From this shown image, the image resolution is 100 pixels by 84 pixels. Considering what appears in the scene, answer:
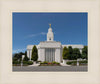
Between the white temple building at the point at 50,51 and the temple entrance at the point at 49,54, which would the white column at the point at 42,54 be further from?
the temple entrance at the point at 49,54

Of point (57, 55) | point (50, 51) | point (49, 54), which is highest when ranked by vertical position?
point (50, 51)

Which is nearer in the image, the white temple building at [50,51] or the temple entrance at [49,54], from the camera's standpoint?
the white temple building at [50,51]

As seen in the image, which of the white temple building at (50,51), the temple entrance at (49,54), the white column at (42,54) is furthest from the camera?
the temple entrance at (49,54)

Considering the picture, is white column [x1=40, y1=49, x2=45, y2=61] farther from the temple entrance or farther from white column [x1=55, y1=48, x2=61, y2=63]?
white column [x1=55, y1=48, x2=61, y2=63]

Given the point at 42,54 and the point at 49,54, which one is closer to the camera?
the point at 42,54

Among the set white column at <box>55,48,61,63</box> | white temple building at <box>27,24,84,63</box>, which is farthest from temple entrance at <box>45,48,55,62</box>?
A: white column at <box>55,48,61,63</box>

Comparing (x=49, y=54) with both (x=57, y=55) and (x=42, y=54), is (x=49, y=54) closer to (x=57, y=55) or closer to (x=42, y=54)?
(x=42, y=54)

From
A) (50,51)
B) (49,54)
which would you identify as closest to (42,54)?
(49,54)

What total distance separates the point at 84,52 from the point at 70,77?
20669mm

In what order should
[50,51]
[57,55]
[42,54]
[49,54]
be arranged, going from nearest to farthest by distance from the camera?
[42,54] < [57,55] < [49,54] < [50,51]

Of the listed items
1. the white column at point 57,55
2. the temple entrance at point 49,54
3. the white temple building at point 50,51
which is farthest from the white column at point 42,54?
the white column at point 57,55

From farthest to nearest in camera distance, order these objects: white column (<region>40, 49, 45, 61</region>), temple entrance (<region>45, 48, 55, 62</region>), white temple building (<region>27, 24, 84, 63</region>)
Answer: temple entrance (<region>45, 48, 55, 62</region>)
white temple building (<region>27, 24, 84, 63</region>)
white column (<region>40, 49, 45, 61</region>)

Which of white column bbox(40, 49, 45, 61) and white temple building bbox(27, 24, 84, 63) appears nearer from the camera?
white column bbox(40, 49, 45, 61)

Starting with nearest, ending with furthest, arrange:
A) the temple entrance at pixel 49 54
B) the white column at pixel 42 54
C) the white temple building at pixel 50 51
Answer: the white column at pixel 42 54
the white temple building at pixel 50 51
the temple entrance at pixel 49 54
